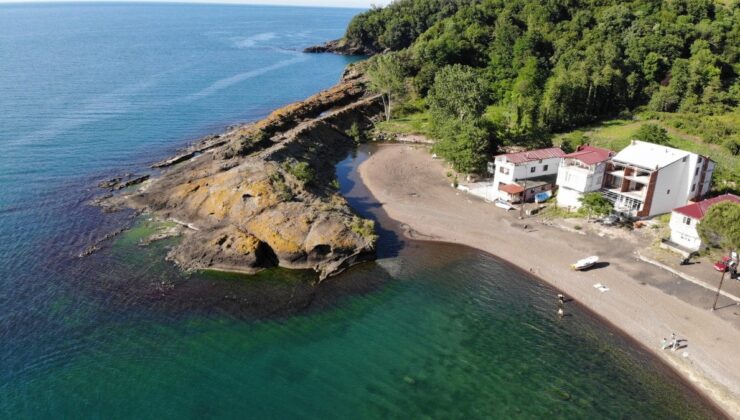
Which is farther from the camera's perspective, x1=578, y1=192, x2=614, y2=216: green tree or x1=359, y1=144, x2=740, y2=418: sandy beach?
x1=578, y1=192, x2=614, y2=216: green tree

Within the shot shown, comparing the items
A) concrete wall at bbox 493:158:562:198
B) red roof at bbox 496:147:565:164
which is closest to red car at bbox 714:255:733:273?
concrete wall at bbox 493:158:562:198

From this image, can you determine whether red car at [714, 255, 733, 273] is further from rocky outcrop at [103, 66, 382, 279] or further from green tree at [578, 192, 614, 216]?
rocky outcrop at [103, 66, 382, 279]

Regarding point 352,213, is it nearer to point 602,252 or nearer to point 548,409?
point 602,252

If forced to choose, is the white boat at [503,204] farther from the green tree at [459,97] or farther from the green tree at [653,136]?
the green tree at [653,136]

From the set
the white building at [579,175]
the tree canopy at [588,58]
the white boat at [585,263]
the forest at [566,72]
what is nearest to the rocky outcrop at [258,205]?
the white boat at [585,263]

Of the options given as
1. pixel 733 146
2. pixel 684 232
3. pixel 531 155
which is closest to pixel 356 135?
pixel 531 155

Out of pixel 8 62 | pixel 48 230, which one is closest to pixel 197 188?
pixel 48 230
